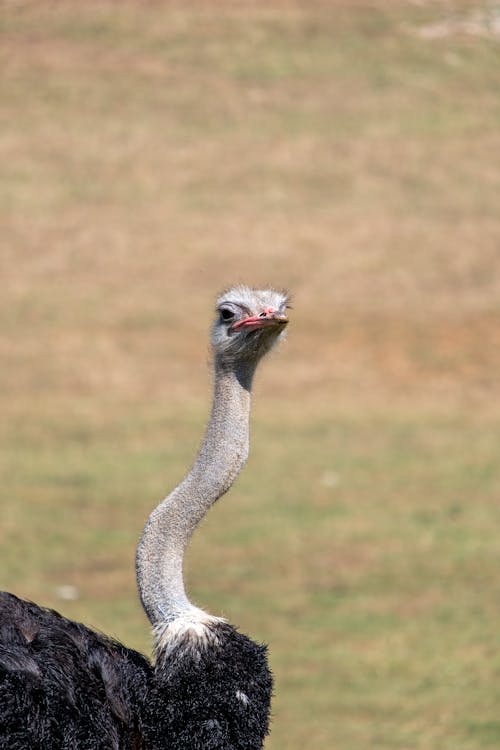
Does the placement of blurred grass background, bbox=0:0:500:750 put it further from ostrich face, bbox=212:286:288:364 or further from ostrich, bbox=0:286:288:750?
ostrich face, bbox=212:286:288:364

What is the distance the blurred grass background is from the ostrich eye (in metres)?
3.47

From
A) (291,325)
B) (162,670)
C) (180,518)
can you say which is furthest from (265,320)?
(291,325)

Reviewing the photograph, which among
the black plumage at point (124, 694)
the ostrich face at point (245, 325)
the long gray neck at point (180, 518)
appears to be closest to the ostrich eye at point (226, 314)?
the ostrich face at point (245, 325)

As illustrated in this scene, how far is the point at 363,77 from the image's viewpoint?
27.9 metres

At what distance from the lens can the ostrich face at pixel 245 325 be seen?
509 centimetres

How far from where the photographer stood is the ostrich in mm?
4762

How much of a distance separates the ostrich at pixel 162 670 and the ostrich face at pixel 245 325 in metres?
0.02

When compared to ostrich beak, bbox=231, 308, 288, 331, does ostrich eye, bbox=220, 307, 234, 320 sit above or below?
above

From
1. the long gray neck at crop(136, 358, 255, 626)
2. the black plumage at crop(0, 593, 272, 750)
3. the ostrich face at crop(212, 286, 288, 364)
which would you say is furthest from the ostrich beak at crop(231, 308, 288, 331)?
the black plumage at crop(0, 593, 272, 750)

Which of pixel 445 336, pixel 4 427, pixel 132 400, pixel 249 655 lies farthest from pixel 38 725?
pixel 445 336

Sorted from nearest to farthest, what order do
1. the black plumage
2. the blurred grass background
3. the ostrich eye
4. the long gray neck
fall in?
1. the black plumage
2. the long gray neck
3. the ostrich eye
4. the blurred grass background

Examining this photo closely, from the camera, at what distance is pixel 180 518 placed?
16.2 ft

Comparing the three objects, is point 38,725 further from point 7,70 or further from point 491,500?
point 7,70

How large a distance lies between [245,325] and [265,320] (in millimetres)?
80
